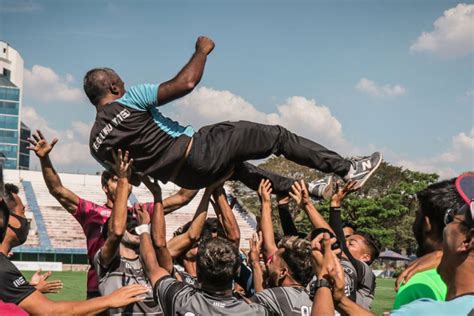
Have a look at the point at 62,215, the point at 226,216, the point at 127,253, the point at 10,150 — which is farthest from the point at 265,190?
the point at 10,150

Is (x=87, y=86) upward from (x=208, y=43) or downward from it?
downward

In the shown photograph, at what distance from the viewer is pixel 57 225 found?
166 ft

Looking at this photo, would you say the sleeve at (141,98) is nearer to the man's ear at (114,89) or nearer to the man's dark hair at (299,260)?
the man's ear at (114,89)

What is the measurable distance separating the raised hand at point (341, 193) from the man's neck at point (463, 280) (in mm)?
2392

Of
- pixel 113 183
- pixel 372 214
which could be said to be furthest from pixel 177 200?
pixel 372 214

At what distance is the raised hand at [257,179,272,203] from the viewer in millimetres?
5692

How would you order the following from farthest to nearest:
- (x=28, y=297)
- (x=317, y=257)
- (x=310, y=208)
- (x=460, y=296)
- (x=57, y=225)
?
1. (x=57, y=225)
2. (x=310, y=208)
3. (x=28, y=297)
4. (x=317, y=257)
5. (x=460, y=296)

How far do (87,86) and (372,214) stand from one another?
51.8 m

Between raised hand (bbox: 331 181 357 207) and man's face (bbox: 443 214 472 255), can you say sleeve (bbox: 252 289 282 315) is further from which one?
man's face (bbox: 443 214 472 255)

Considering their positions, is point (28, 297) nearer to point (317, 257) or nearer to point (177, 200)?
point (317, 257)

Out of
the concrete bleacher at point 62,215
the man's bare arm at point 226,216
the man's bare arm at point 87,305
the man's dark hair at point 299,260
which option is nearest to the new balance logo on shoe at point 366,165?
the man's bare arm at point 226,216

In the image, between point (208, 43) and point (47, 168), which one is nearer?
point (208, 43)

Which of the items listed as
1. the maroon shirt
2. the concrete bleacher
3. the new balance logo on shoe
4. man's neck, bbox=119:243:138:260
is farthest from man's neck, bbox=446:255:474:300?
the concrete bleacher

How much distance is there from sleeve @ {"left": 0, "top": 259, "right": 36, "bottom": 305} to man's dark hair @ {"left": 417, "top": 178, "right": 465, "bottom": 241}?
246 centimetres
